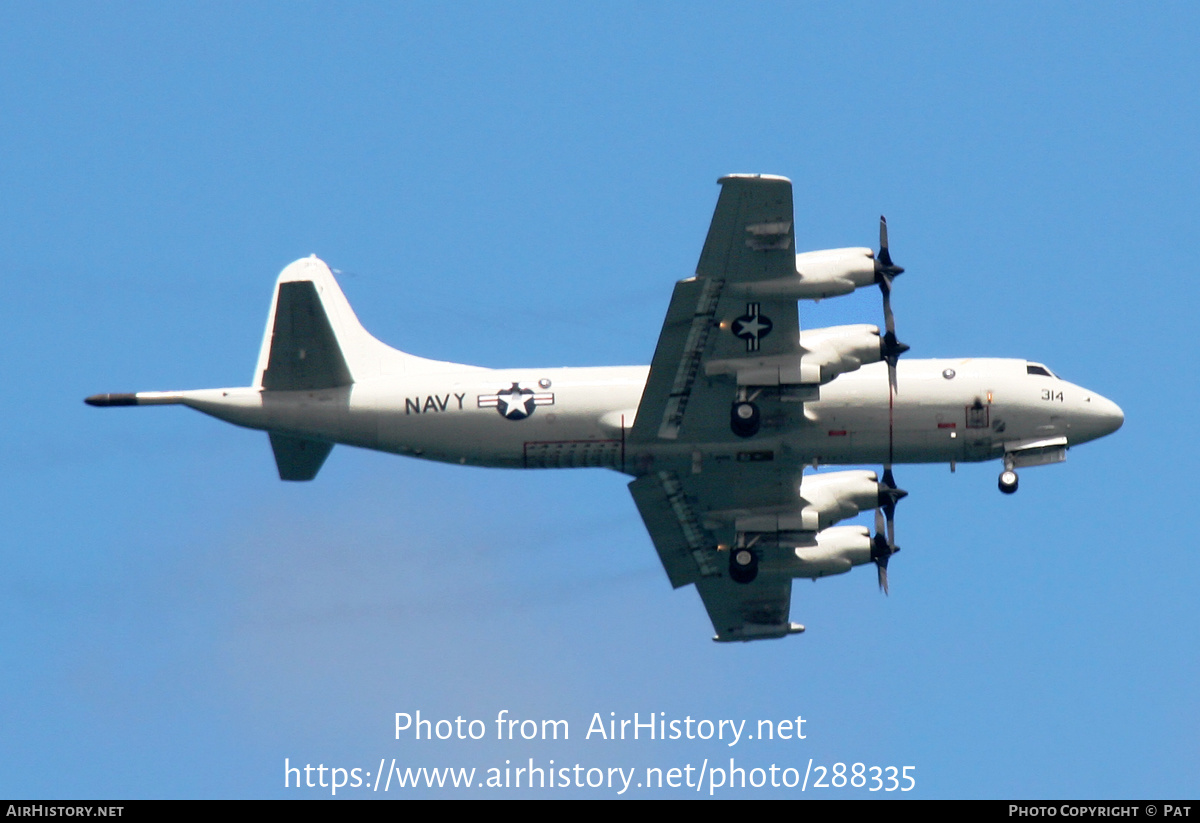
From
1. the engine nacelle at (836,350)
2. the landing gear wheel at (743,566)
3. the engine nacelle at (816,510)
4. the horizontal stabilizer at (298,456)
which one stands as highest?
the engine nacelle at (836,350)

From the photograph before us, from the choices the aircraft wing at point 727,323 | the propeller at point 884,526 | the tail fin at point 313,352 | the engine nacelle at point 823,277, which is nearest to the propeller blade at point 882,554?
the propeller at point 884,526

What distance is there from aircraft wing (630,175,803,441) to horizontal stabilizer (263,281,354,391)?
6847mm

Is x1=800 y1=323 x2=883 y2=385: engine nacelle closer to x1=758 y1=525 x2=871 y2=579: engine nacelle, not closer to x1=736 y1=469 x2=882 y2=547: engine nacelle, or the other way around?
x1=736 y1=469 x2=882 y2=547: engine nacelle

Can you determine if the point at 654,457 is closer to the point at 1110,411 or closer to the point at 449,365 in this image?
the point at 449,365

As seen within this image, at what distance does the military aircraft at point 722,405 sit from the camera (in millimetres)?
40969

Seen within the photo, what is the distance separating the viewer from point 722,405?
138ft

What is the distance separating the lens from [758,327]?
135 ft

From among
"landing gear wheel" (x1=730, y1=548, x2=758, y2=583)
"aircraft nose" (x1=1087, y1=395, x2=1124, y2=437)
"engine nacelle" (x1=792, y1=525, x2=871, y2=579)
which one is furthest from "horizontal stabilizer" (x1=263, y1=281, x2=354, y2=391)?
"aircraft nose" (x1=1087, y1=395, x2=1124, y2=437)

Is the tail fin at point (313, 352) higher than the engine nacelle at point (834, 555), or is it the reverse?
the tail fin at point (313, 352)

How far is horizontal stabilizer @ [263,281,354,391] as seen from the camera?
42.0 meters

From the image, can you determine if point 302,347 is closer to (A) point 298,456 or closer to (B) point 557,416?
(A) point 298,456

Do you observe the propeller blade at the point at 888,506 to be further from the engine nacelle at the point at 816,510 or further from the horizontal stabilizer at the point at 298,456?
the horizontal stabilizer at the point at 298,456

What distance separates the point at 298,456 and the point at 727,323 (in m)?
10.7

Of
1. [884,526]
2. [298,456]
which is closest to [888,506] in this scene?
[884,526]
